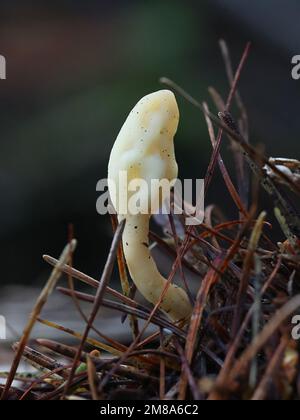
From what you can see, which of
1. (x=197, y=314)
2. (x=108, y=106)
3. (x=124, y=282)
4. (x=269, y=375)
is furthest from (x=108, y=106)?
(x=269, y=375)

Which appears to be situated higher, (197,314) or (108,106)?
(108,106)

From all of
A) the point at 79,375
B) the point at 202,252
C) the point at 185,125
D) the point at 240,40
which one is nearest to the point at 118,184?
the point at 202,252

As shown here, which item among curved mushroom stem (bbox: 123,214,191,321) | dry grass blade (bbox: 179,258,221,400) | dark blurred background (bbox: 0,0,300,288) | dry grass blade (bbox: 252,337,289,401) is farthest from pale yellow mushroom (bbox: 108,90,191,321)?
dark blurred background (bbox: 0,0,300,288)

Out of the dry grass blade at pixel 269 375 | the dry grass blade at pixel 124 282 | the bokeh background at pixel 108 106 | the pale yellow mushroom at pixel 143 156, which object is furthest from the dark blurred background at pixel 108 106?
the dry grass blade at pixel 269 375

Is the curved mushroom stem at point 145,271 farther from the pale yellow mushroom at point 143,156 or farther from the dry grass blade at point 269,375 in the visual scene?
the dry grass blade at point 269,375

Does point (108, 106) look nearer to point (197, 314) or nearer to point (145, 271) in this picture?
point (145, 271)

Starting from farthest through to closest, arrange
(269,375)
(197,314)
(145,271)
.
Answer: (145,271), (197,314), (269,375)

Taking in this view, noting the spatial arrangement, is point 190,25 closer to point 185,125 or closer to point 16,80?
point 185,125
